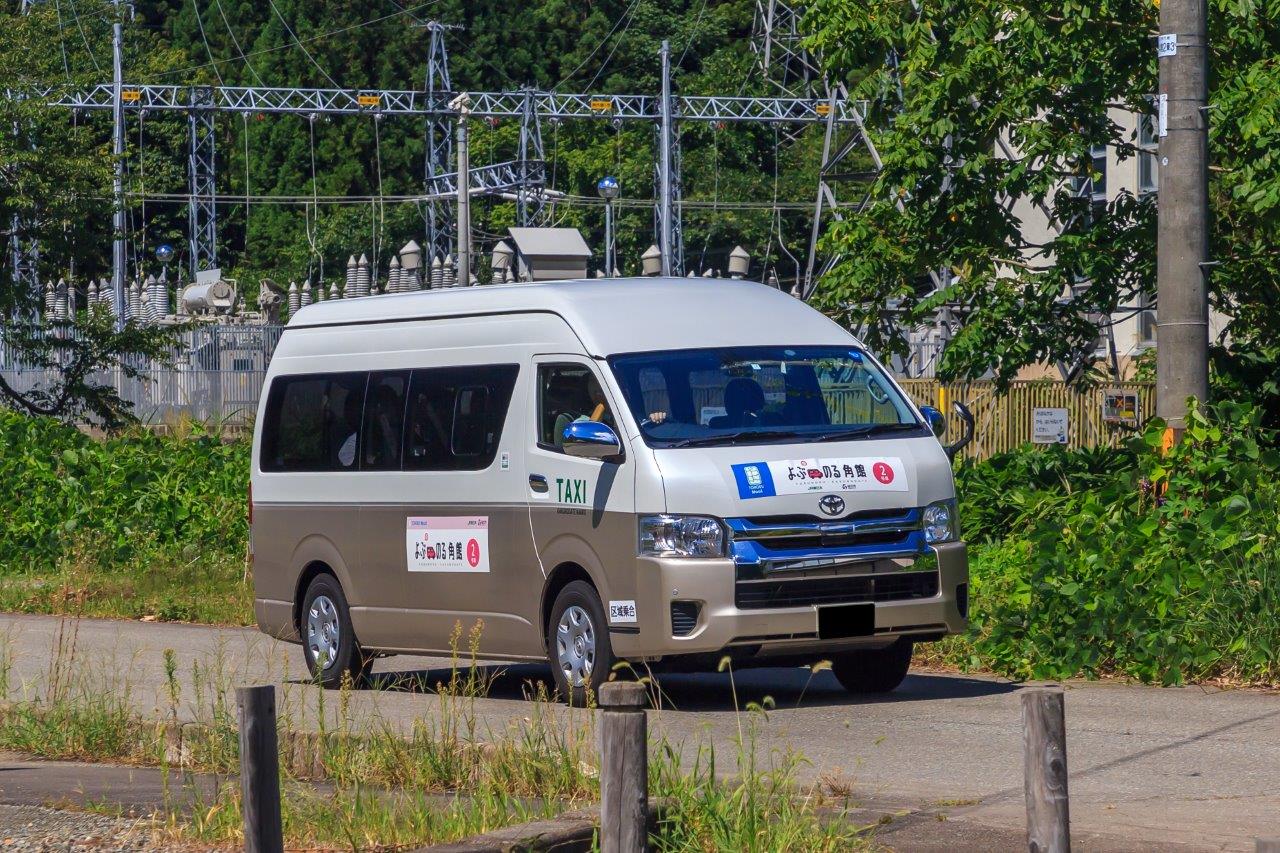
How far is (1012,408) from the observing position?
91.0 feet

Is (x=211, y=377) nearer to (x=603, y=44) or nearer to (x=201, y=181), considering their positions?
(x=603, y=44)

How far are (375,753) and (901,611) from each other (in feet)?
11.2

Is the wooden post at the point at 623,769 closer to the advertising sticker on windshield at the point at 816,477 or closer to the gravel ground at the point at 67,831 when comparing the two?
the gravel ground at the point at 67,831

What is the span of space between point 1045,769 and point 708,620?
5.10m

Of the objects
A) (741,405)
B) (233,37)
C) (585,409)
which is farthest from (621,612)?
(233,37)

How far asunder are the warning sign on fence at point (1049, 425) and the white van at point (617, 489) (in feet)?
26.4

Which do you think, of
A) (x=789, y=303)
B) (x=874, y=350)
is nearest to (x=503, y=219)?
(x=874, y=350)

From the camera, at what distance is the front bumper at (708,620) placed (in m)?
10.5

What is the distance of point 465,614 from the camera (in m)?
12.1

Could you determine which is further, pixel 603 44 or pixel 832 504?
pixel 603 44

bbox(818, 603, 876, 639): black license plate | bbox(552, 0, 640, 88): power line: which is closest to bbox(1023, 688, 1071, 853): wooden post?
bbox(818, 603, 876, 639): black license plate

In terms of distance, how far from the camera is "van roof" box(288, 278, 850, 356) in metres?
11.5

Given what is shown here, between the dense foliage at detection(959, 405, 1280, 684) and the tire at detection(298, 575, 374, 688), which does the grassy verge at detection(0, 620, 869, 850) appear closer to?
the tire at detection(298, 575, 374, 688)

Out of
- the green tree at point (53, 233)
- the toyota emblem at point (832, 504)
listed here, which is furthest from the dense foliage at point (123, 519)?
the toyota emblem at point (832, 504)
